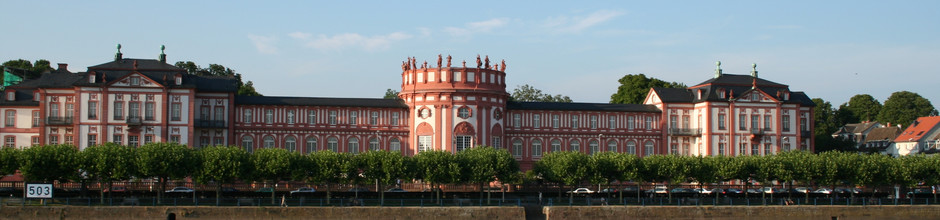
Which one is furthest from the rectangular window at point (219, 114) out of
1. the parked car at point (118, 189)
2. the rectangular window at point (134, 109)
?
the parked car at point (118, 189)

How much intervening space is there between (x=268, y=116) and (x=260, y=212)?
23860 mm

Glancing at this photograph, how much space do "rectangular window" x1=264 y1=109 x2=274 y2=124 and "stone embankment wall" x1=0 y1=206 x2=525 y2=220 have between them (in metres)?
23.4

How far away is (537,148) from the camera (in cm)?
9212

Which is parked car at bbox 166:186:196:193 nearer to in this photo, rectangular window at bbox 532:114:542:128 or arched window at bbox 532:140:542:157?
arched window at bbox 532:140:542:157

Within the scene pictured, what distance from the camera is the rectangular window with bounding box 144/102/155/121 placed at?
272 feet

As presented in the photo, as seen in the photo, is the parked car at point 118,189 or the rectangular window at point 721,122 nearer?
the parked car at point 118,189

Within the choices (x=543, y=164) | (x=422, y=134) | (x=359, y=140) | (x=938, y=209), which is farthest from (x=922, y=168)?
(x=359, y=140)

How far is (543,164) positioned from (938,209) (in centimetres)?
2718

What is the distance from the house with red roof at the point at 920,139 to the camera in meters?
118

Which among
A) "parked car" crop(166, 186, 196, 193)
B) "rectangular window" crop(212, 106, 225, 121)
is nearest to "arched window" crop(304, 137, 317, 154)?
"rectangular window" crop(212, 106, 225, 121)

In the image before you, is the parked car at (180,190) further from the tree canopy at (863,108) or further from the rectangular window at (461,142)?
the tree canopy at (863,108)

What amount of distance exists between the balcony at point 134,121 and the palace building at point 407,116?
13 centimetres

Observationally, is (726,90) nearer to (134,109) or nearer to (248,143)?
(248,143)

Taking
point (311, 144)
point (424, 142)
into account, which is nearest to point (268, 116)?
A: point (311, 144)
